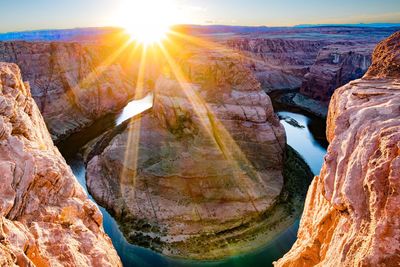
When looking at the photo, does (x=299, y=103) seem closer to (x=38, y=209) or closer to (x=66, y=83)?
(x=66, y=83)

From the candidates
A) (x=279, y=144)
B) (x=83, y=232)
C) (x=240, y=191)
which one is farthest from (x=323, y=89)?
(x=83, y=232)

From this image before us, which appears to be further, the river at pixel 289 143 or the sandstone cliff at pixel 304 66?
the sandstone cliff at pixel 304 66

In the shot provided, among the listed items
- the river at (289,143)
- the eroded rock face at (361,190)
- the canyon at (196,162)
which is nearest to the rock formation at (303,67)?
the canyon at (196,162)

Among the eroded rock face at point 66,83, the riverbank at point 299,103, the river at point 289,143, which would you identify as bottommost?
the river at point 289,143

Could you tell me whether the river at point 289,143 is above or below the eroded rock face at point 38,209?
below

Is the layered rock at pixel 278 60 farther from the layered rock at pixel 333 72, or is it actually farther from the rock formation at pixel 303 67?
the layered rock at pixel 333 72

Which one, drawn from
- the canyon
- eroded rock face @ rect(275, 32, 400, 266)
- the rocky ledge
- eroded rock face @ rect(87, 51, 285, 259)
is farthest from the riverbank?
eroded rock face @ rect(275, 32, 400, 266)

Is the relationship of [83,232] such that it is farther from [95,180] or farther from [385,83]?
[95,180]
